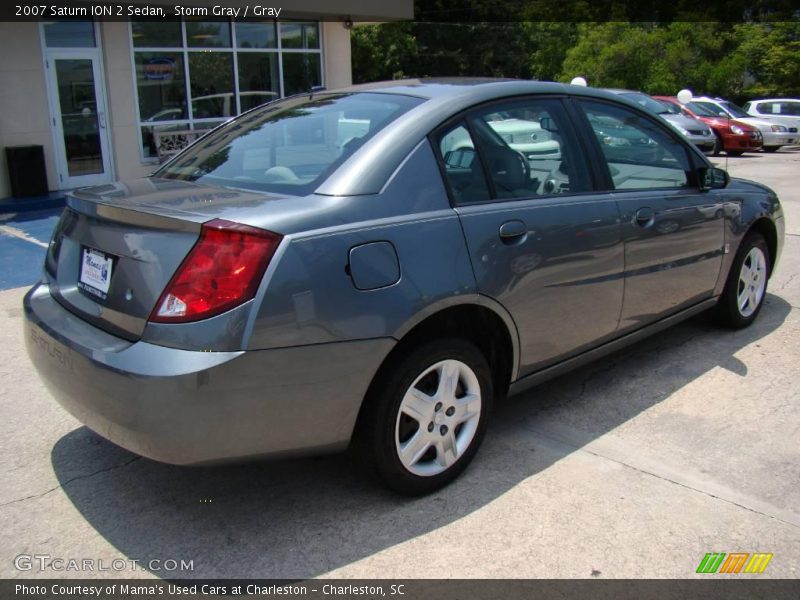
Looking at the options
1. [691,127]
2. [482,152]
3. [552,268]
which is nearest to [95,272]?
[482,152]

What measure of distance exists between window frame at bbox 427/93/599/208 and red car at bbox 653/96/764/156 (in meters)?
18.0

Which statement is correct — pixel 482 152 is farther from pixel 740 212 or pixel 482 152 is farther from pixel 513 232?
pixel 740 212

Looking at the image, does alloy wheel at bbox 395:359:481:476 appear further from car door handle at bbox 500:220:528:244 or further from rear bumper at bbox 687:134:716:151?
rear bumper at bbox 687:134:716:151

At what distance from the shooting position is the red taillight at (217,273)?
8.50 feet

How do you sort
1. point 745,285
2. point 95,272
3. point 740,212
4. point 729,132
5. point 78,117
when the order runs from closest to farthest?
point 95,272 < point 740,212 < point 745,285 < point 78,117 < point 729,132

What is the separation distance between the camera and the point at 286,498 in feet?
10.7

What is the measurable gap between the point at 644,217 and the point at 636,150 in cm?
51

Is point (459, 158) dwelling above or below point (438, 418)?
above

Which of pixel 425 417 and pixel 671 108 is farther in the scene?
pixel 671 108

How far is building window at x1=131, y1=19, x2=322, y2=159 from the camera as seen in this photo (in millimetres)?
13523

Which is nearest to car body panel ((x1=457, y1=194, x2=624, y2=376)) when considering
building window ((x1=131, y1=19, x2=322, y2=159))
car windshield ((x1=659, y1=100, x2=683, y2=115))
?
building window ((x1=131, y1=19, x2=322, y2=159))

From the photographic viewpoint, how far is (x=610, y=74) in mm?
31406

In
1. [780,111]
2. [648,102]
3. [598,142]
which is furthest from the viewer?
[780,111]

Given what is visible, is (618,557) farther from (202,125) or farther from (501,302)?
(202,125)
